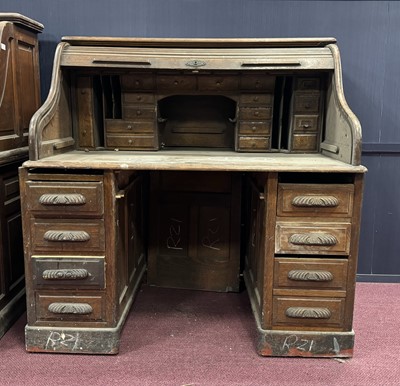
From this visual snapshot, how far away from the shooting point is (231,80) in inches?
98.3

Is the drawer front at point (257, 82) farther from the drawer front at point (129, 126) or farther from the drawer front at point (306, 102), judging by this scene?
the drawer front at point (129, 126)

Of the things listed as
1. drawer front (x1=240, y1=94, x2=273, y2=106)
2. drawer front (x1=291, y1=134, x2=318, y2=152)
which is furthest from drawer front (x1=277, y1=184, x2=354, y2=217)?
drawer front (x1=240, y1=94, x2=273, y2=106)

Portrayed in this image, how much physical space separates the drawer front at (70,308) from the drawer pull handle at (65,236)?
0.28m

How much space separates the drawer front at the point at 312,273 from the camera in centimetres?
207

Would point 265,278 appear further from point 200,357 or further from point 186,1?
point 186,1

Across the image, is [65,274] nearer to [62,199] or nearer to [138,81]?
[62,199]

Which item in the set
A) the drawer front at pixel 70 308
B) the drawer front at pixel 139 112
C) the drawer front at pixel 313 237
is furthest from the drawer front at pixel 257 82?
the drawer front at pixel 70 308

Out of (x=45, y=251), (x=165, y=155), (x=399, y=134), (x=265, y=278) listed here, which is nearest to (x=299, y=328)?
(x=265, y=278)

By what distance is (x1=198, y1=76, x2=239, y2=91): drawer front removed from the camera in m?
2.50

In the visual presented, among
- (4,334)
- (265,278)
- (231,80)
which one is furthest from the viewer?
(231,80)

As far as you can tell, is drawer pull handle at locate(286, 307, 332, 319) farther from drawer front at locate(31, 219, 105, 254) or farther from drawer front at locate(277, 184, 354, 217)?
drawer front at locate(31, 219, 105, 254)

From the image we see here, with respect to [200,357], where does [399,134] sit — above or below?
above

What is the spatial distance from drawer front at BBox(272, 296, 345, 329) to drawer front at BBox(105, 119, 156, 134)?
3.84 ft

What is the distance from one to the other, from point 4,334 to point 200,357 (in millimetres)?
1005
